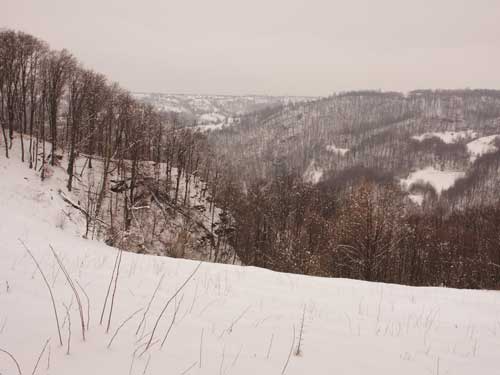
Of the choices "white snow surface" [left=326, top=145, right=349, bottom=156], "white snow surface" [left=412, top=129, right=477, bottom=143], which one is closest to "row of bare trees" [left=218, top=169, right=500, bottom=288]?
"white snow surface" [left=326, top=145, right=349, bottom=156]

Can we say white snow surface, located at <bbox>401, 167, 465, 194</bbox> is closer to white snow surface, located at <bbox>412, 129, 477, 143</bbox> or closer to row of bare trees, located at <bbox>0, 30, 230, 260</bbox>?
white snow surface, located at <bbox>412, 129, 477, 143</bbox>

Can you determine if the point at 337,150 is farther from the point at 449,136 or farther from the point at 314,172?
the point at 449,136

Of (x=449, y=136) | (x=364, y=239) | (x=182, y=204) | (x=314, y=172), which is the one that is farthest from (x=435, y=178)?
(x=364, y=239)

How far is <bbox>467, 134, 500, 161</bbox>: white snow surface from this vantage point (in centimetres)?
16588

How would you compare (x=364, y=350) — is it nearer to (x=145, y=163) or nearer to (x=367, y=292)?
(x=367, y=292)

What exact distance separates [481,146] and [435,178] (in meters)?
50.3

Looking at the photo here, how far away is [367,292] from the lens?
21.4ft

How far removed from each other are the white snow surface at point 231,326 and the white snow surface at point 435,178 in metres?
152

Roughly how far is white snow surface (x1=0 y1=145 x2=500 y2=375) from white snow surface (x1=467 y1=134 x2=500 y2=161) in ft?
636

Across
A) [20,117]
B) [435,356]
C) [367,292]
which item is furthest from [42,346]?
[20,117]

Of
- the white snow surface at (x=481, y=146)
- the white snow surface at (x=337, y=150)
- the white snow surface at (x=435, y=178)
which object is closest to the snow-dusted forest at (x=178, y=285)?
the white snow surface at (x=435, y=178)

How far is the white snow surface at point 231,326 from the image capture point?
7.50ft

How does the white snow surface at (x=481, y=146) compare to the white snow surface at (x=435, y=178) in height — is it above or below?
above

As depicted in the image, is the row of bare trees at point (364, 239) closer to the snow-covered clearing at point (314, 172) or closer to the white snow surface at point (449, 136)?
the snow-covered clearing at point (314, 172)
